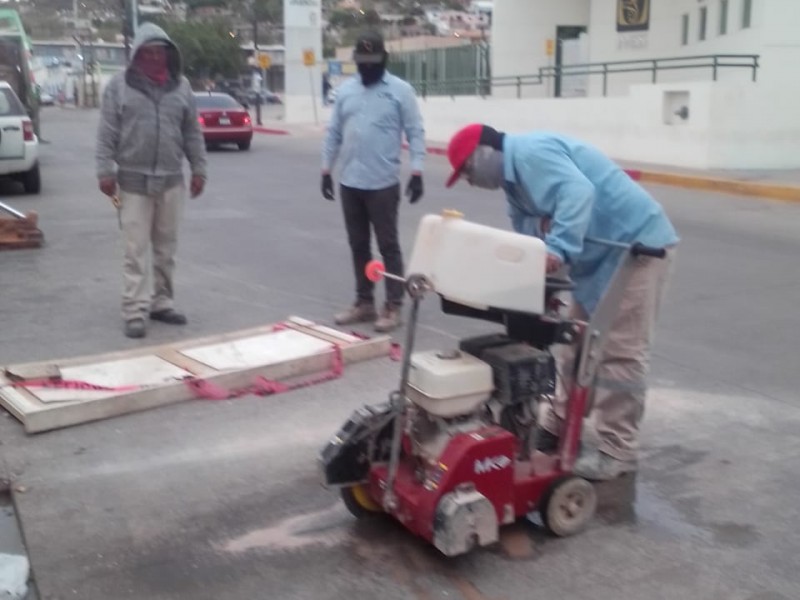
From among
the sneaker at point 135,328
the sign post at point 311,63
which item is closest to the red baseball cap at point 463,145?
the sneaker at point 135,328

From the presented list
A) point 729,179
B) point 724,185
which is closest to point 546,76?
point 729,179

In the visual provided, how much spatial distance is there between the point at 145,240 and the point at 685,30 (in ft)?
64.8

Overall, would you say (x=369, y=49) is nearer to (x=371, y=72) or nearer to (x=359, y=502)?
(x=371, y=72)

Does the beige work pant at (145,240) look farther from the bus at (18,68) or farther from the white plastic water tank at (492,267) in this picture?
the bus at (18,68)

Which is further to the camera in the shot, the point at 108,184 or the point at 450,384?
the point at 108,184

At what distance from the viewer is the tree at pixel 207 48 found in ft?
201

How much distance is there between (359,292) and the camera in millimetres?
7672

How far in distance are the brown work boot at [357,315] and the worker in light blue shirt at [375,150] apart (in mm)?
132

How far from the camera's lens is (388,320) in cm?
747

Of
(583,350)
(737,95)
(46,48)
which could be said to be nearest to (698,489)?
(583,350)

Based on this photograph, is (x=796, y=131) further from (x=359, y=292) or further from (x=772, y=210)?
(x=359, y=292)

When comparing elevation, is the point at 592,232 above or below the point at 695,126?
above

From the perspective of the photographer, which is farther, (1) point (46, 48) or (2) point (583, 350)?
(1) point (46, 48)

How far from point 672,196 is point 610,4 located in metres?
11.5
